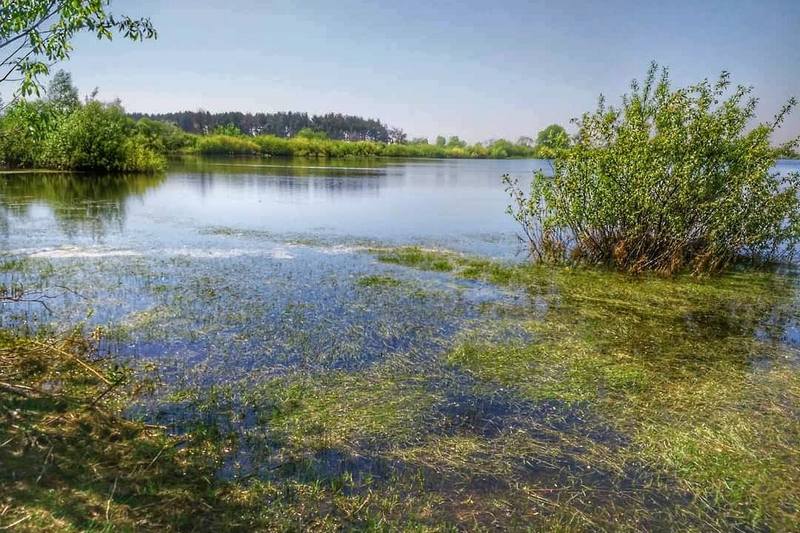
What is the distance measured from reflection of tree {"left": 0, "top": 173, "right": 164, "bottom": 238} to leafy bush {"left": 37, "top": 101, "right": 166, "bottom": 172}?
8.17 ft

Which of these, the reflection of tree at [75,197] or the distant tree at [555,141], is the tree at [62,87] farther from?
the distant tree at [555,141]

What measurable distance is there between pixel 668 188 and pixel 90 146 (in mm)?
42102

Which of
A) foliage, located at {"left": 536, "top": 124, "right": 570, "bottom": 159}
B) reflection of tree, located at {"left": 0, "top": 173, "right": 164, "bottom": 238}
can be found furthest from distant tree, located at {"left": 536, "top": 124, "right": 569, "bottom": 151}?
reflection of tree, located at {"left": 0, "top": 173, "right": 164, "bottom": 238}

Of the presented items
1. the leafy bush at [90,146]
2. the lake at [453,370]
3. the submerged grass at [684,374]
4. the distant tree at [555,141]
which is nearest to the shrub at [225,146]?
the leafy bush at [90,146]

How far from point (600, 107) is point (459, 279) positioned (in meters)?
6.46

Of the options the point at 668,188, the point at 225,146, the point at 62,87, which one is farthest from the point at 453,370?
the point at 225,146

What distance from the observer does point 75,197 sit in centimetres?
2434

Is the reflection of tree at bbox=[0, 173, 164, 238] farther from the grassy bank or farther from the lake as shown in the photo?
the grassy bank

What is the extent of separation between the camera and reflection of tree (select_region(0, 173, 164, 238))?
17.5 metres

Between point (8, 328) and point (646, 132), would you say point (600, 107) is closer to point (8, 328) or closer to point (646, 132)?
point (646, 132)

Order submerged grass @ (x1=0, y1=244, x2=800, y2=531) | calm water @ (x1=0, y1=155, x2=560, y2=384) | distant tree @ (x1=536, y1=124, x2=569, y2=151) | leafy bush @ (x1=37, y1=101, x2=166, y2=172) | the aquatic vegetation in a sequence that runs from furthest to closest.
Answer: leafy bush @ (x1=37, y1=101, x2=166, y2=172)
distant tree @ (x1=536, y1=124, x2=569, y2=151)
the aquatic vegetation
calm water @ (x1=0, y1=155, x2=560, y2=384)
submerged grass @ (x1=0, y1=244, x2=800, y2=531)

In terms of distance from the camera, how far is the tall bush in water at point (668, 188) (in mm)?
12188

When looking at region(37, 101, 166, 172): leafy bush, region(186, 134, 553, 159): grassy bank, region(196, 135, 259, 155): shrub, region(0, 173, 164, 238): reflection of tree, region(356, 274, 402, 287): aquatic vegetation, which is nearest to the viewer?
region(356, 274, 402, 287): aquatic vegetation

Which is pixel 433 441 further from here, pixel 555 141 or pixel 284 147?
pixel 284 147
